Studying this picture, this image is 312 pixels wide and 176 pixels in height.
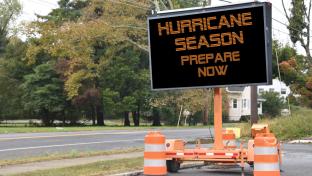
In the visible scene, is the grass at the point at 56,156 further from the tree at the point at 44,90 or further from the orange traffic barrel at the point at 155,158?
the tree at the point at 44,90

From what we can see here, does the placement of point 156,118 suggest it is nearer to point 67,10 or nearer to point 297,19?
point 67,10

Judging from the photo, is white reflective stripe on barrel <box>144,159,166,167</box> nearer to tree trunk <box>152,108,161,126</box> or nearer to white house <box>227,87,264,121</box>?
tree trunk <box>152,108,161,126</box>

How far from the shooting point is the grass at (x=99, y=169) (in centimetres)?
1312

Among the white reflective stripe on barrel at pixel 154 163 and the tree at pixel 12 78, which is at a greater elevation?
the tree at pixel 12 78

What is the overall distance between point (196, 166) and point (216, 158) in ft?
8.08

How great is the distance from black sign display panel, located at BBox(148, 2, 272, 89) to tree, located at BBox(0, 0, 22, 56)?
64067 mm

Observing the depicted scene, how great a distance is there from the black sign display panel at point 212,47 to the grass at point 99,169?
7.25 ft

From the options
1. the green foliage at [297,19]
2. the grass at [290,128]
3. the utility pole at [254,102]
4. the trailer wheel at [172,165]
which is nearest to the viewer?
the trailer wheel at [172,165]

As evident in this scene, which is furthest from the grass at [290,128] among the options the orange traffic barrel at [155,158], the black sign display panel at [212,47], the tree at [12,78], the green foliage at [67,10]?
the tree at [12,78]

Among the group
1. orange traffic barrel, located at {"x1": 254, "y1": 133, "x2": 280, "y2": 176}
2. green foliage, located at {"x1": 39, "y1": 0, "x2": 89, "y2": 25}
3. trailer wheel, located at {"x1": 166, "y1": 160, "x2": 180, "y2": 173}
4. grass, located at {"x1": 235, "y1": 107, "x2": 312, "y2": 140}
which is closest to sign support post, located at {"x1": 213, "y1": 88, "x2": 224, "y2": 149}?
trailer wheel, located at {"x1": 166, "y1": 160, "x2": 180, "y2": 173}

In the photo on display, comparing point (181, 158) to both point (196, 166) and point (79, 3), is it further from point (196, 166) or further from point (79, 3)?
point (79, 3)

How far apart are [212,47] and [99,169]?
13.1 ft

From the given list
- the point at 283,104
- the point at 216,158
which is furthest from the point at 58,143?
the point at 283,104

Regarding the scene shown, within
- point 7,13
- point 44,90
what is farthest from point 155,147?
point 7,13
